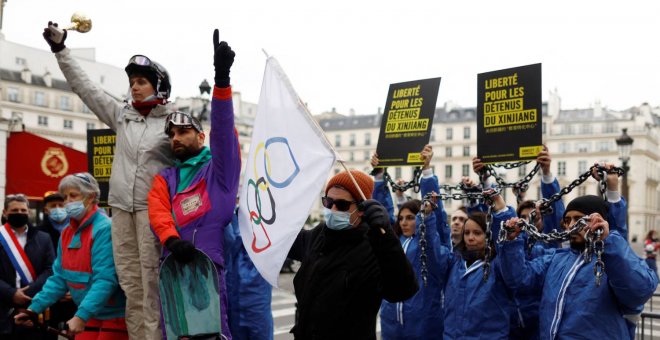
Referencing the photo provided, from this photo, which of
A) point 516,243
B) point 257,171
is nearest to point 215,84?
point 257,171

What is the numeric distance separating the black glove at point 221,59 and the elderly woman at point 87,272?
1503mm

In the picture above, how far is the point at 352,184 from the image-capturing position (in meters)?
3.63

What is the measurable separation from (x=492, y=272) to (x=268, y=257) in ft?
6.09

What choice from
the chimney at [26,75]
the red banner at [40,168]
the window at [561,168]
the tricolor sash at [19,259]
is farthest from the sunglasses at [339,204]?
the window at [561,168]

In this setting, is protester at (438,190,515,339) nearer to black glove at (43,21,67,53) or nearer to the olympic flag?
the olympic flag

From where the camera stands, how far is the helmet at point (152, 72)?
4.08m

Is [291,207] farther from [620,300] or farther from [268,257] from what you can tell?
[620,300]

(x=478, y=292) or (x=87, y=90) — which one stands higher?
(x=87, y=90)

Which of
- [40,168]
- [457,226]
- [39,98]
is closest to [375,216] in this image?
[457,226]

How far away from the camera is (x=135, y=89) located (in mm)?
4137

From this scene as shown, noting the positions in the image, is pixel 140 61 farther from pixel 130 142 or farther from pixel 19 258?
pixel 19 258

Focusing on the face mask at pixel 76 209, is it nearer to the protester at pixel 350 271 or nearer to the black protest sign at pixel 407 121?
the protester at pixel 350 271

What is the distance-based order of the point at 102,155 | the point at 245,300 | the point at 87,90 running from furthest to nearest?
the point at 102,155, the point at 245,300, the point at 87,90

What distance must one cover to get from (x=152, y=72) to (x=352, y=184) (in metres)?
1.46
